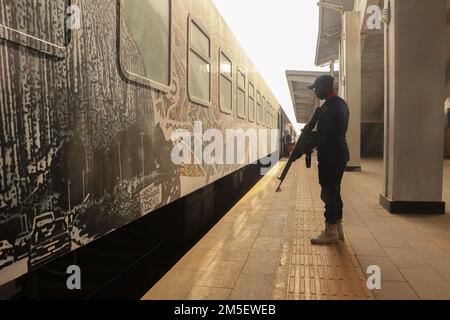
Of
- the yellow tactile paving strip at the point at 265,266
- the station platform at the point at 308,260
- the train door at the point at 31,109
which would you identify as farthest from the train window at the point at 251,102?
the train door at the point at 31,109

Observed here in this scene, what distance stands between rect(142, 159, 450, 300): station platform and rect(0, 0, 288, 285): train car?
26.3 inches

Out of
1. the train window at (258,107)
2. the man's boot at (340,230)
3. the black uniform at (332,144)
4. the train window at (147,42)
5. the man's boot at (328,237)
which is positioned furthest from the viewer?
the train window at (258,107)

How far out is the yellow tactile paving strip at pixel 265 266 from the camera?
9.29 ft

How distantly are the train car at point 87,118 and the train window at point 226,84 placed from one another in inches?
60.2

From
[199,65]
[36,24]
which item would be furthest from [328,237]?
[36,24]

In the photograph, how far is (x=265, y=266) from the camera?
3.45 meters

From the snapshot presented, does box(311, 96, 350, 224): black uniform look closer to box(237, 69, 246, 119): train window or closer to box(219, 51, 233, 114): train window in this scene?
box(219, 51, 233, 114): train window

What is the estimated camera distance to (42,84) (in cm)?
198

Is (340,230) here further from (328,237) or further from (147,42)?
(147,42)

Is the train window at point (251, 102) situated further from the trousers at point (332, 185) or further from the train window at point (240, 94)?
the trousers at point (332, 185)

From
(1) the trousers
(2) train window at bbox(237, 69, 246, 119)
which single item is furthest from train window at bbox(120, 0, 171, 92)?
(2) train window at bbox(237, 69, 246, 119)
